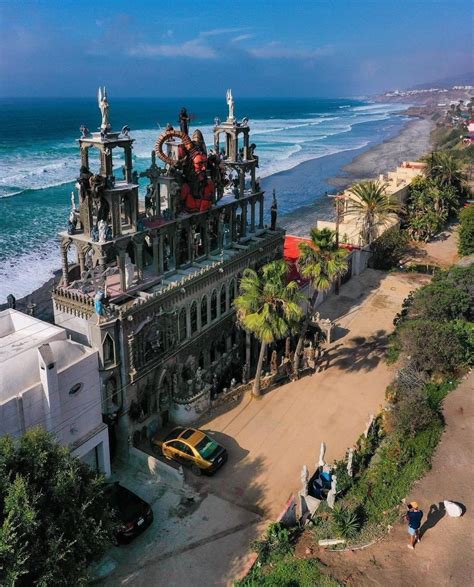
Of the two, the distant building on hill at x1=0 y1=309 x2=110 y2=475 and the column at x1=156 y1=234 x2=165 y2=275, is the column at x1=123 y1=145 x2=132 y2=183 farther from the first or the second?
the distant building on hill at x1=0 y1=309 x2=110 y2=475

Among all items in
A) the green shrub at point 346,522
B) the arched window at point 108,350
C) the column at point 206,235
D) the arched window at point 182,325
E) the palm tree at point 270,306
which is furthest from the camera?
the column at point 206,235

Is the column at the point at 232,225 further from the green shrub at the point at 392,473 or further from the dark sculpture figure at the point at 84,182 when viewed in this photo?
the green shrub at the point at 392,473

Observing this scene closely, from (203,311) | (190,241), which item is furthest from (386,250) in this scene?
(203,311)

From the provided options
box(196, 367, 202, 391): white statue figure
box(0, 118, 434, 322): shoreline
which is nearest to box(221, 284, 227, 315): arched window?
box(196, 367, 202, 391): white statue figure

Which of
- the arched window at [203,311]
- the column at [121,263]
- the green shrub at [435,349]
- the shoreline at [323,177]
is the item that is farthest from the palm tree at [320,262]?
the shoreline at [323,177]

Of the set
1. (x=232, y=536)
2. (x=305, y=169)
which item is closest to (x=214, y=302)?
(x=232, y=536)

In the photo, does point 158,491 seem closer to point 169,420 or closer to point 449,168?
point 169,420
